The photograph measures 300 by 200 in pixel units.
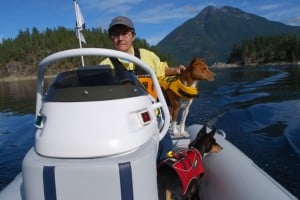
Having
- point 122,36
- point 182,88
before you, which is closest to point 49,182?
point 122,36

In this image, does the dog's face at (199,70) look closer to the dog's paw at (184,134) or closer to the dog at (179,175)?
the dog's paw at (184,134)

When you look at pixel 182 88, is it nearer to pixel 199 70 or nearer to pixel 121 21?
pixel 199 70

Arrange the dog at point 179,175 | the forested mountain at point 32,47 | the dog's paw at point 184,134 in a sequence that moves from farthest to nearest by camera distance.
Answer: the forested mountain at point 32,47, the dog's paw at point 184,134, the dog at point 179,175

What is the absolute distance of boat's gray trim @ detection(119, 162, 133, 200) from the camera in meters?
1.96

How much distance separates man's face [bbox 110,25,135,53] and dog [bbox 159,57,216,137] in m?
2.37

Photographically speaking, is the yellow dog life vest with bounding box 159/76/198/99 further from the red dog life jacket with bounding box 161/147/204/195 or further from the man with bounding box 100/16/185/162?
the red dog life jacket with bounding box 161/147/204/195

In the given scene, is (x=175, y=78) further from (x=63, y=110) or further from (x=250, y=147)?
(x=63, y=110)

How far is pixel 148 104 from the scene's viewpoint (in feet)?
7.91

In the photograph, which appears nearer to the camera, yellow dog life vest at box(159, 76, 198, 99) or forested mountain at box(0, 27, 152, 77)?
yellow dog life vest at box(159, 76, 198, 99)

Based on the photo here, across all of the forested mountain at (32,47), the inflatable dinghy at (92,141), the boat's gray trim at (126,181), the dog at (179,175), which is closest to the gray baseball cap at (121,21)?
the dog at (179,175)

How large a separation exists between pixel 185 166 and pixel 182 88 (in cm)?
327

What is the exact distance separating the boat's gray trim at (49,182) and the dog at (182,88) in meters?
4.60

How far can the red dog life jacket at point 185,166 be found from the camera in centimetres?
324

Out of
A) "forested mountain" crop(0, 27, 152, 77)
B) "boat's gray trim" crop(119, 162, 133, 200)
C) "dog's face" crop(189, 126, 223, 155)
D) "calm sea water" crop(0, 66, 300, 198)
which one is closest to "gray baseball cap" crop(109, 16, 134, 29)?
"dog's face" crop(189, 126, 223, 155)
